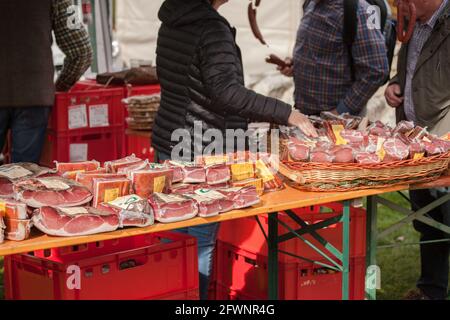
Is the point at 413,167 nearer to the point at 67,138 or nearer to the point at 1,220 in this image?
the point at 1,220

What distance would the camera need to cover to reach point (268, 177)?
143 inches

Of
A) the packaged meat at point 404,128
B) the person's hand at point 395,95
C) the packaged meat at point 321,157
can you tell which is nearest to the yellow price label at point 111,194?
the packaged meat at point 321,157

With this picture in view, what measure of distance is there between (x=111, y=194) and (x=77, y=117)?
244cm

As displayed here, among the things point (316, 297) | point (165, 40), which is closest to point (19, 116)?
point (165, 40)

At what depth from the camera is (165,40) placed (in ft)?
13.6

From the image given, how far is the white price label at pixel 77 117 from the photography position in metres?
5.55

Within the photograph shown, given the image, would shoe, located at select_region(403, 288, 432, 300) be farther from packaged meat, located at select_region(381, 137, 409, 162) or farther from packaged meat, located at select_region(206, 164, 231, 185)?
packaged meat, located at select_region(206, 164, 231, 185)

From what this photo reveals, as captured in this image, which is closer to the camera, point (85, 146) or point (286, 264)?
point (286, 264)

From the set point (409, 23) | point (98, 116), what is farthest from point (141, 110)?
point (409, 23)

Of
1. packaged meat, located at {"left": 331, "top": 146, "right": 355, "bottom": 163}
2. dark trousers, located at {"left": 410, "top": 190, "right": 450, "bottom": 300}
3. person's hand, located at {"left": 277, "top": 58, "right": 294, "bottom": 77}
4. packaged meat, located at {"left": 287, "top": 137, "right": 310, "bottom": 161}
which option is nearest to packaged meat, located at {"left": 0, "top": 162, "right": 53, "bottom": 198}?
packaged meat, located at {"left": 287, "top": 137, "right": 310, "bottom": 161}

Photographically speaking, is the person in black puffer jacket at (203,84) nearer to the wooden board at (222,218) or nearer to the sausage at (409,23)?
the wooden board at (222,218)

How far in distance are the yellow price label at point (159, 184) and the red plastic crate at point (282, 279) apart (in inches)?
43.5

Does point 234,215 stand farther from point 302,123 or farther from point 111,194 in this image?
point 302,123

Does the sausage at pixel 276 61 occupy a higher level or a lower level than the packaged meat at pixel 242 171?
higher
